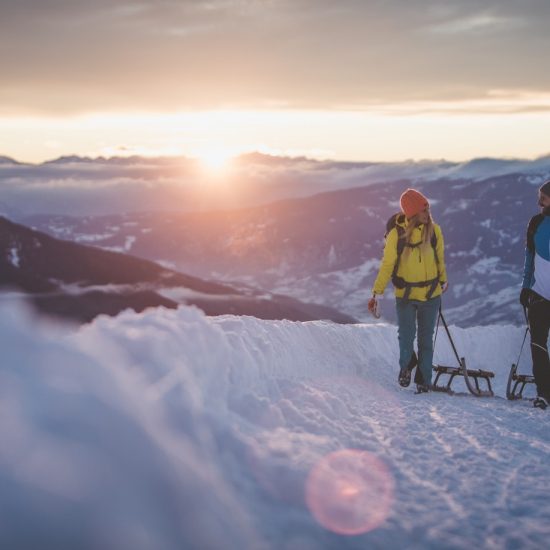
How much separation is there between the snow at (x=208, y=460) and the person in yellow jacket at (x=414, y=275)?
9.65 ft

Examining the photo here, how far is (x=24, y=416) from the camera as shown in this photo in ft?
11.6

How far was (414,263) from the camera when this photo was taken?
28.8ft

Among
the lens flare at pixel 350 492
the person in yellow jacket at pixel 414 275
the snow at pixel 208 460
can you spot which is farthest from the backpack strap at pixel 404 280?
the lens flare at pixel 350 492

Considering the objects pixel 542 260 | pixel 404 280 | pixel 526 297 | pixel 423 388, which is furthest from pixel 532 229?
pixel 423 388

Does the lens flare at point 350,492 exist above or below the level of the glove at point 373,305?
below

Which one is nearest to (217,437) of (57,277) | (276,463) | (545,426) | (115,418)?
(276,463)

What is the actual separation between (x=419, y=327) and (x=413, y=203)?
2.13m

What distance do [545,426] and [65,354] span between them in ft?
16.8

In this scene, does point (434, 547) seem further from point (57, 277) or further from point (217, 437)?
point (57, 277)

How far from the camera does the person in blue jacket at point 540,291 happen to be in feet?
26.0

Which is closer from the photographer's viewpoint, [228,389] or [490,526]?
[490,526]

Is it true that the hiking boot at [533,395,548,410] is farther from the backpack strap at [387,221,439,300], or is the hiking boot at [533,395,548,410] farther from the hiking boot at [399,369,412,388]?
the backpack strap at [387,221,439,300]

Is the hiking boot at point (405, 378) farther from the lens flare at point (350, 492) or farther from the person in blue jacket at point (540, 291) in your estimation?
the lens flare at point (350, 492)

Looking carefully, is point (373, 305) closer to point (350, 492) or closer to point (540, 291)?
point (540, 291)
